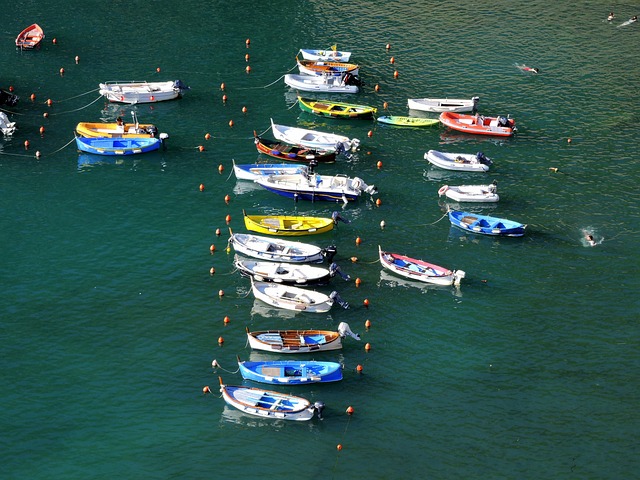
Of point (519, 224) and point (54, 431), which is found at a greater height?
point (519, 224)

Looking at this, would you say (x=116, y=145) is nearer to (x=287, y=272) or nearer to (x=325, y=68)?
(x=325, y=68)

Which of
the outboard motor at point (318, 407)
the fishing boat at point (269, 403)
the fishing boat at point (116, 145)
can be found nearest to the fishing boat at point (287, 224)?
the fishing boat at point (116, 145)

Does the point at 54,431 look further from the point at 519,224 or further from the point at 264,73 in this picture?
the point at 264,73

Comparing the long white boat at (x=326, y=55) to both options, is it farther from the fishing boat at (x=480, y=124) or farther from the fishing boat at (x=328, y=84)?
the fishing boat at (x=480, y=124)

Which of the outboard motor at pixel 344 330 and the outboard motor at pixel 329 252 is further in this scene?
the outboard motor at pixel 329 252

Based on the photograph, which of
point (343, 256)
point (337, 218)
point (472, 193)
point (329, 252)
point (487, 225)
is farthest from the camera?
point (472, 193)

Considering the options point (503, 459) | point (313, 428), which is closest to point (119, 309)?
point (313, 428)

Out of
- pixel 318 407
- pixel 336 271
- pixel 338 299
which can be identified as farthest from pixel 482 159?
pixel 318 407
